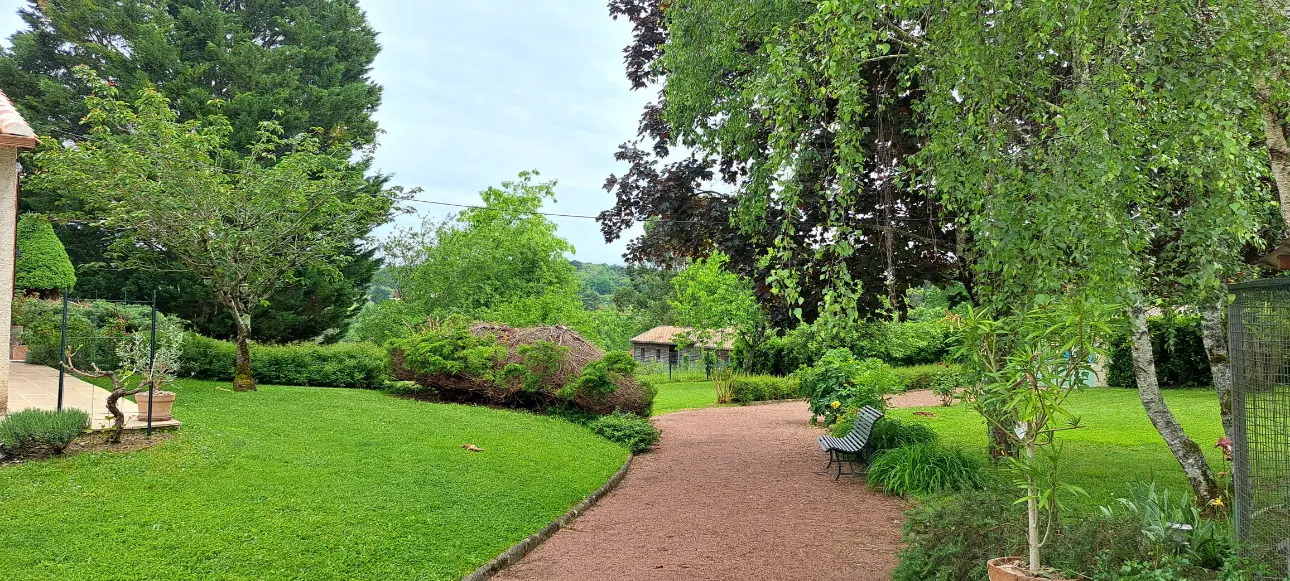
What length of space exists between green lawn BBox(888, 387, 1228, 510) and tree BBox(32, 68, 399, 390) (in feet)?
37.1

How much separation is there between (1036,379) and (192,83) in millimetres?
25467

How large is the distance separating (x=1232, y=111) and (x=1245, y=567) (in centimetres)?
239

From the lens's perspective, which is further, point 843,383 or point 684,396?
point 684,396

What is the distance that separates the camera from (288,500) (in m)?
6.33

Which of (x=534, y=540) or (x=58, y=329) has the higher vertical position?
(x=58, y=329)

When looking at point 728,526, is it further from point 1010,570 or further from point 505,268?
point 505,268

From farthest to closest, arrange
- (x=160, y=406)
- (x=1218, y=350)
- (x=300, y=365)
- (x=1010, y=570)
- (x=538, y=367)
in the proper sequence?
(x=300, y=365) < (x=538, y=367) < (x=160, y=406) < (x=1218, y=350) < (x=1010, y=570)

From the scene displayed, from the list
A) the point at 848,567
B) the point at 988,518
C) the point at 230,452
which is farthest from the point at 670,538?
the point at 230,452

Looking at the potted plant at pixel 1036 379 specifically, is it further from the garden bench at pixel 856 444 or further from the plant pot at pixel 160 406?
the plant pot at pixel 160 406

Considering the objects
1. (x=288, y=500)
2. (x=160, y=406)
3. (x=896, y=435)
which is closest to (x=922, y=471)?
(x=896, y=435)

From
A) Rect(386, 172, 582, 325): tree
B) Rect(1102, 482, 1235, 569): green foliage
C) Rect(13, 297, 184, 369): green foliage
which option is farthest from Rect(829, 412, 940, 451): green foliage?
Rect(386, 172, 582, 325): tree

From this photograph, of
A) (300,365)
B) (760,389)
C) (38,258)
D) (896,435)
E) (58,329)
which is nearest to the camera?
(896,435)

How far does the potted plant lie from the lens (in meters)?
3.54

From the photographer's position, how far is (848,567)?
5.73 meters
